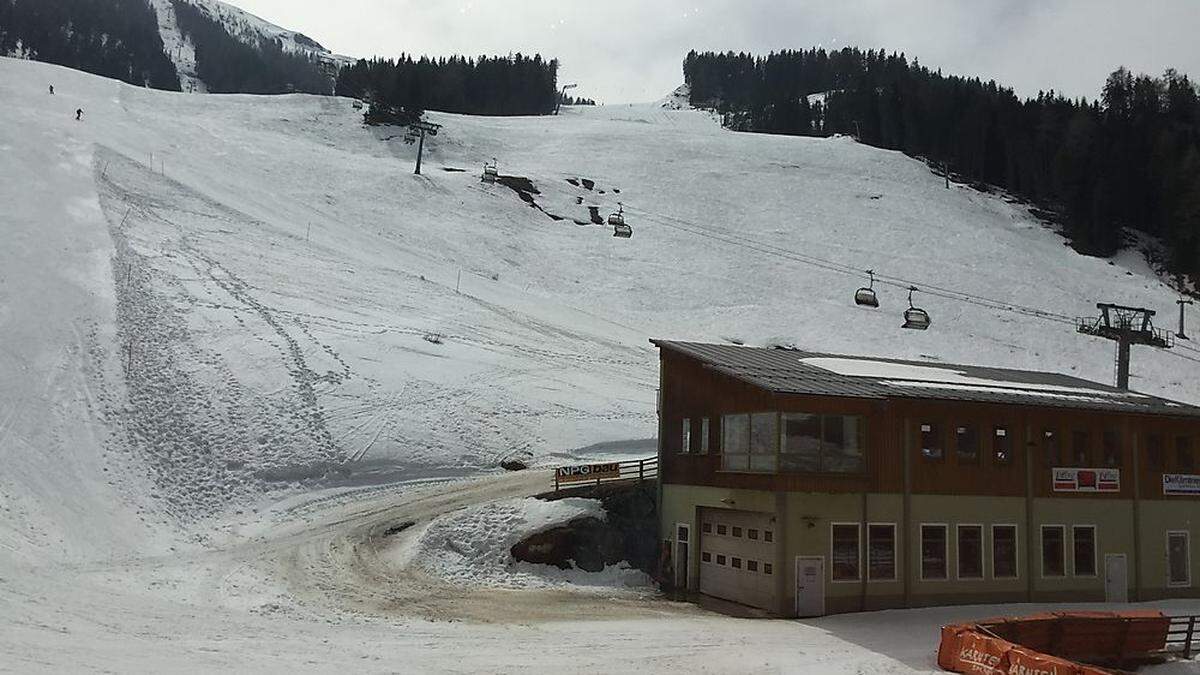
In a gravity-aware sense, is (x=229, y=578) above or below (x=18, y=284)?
below

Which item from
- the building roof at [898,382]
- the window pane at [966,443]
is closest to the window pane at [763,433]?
the building roof at [898,382]

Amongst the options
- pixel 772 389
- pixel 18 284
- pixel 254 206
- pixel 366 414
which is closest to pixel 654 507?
pixel 772 389

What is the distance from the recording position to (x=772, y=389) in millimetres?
22781

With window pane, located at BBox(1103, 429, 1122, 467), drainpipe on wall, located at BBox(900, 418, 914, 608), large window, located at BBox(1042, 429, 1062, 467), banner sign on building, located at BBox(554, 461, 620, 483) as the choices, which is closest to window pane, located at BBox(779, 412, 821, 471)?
drainpipe on wall, located at BBox(900, 418, 914, 608)

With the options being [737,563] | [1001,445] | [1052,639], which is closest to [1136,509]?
[1001,445]

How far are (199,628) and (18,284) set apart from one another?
91.2ft

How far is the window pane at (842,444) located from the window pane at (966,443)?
3.26 m

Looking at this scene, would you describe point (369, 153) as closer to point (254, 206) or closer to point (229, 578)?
point (254, 206)

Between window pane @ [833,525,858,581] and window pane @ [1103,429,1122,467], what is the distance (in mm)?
9839

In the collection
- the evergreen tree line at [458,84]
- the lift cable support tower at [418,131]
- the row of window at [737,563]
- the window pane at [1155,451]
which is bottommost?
the row of window at [737,563]

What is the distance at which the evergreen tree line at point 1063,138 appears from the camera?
89750 millimetres

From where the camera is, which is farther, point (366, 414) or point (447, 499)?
point (366, 414)

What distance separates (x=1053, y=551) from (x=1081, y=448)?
3403 millimetres

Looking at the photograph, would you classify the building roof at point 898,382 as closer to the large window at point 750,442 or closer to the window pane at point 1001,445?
the window pane at point 1001,445
